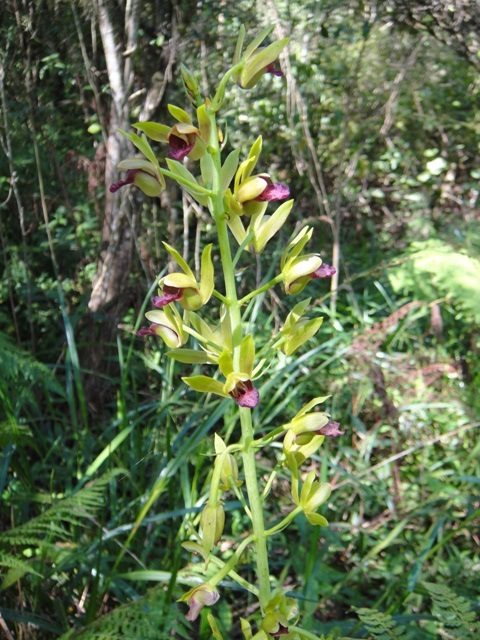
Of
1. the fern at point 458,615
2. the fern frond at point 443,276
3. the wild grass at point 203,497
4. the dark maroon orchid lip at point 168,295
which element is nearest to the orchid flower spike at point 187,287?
the dark maroon orchid lip at point 168,295

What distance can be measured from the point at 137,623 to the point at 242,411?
0.81 metres

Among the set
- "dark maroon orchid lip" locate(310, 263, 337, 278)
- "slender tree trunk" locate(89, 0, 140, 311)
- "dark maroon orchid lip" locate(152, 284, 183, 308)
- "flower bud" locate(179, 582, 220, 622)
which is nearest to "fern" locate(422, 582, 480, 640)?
"flower bud" locate(179, 582, 220, 622)

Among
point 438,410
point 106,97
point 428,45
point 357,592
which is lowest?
point 438,410

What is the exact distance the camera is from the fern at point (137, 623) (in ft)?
5.36

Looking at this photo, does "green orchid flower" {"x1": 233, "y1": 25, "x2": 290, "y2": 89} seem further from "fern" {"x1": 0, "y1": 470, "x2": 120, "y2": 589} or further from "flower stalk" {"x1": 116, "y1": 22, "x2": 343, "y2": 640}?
"fern" {"x1": 0, "y1": 470, "x2": 120, "y2": 589}

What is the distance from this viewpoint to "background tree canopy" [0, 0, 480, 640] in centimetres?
230

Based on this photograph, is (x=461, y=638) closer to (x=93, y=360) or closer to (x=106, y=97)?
(x=93, y=360)

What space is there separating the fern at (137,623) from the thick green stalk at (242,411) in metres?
0.55

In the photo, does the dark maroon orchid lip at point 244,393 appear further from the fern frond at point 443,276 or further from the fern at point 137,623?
the fern frond at point 443,276

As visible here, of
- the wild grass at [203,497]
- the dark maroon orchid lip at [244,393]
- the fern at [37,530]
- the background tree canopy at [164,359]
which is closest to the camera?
the dark maroon orchid lip at [244,393]

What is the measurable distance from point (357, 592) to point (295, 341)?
1707 millimetres

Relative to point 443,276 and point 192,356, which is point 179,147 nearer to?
point 192,356

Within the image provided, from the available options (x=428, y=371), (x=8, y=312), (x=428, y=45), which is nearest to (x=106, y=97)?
(x=8, y=312)

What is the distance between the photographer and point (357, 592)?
8.57ft
